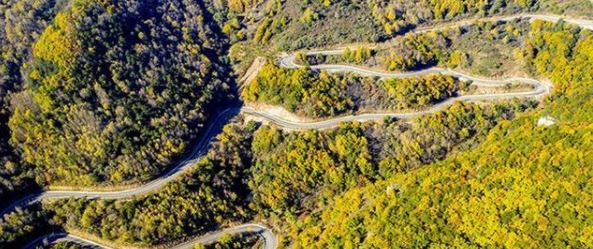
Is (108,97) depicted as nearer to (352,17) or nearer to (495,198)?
(352,17)

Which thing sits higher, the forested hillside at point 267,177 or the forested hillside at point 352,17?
the forested hillside at point 352,17

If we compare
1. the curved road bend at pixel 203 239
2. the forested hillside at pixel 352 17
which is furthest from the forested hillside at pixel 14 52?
the forested hillside at pixel 352 17

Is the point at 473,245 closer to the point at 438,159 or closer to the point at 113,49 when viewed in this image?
the point at 438,159

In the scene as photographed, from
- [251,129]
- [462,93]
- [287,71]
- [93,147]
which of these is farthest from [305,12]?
[93,147]

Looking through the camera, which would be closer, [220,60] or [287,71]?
[287,71]

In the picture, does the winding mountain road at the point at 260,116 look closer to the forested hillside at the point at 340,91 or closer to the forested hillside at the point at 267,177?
the forested hillside at the point at 267,177

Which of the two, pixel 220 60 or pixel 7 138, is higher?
pixel 7 138

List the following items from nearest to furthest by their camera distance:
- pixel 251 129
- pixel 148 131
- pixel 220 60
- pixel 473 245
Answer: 1. pixel 473 245
2. pixel 148 131
3. pixel 251 129
4. pixel 220 60

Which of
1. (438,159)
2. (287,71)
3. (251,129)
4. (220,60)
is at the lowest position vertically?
(438,159)
